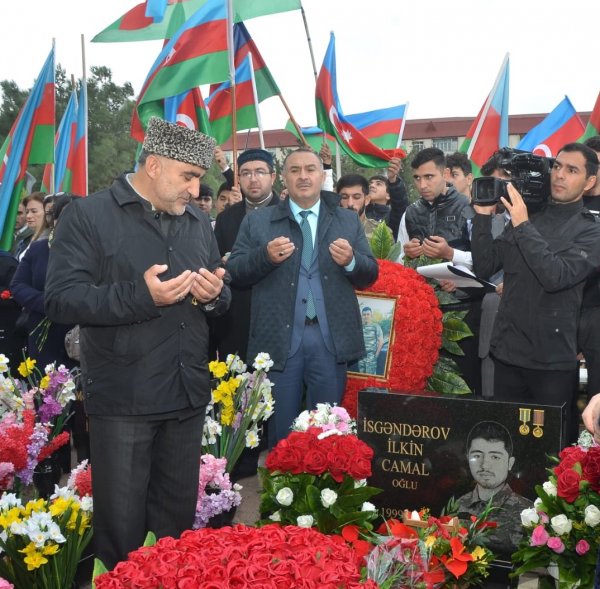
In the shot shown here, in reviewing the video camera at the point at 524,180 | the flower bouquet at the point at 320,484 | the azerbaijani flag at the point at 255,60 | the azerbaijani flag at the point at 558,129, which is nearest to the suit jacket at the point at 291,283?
the video camera at the point at 524,180

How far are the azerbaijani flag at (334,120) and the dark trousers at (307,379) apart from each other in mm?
3387

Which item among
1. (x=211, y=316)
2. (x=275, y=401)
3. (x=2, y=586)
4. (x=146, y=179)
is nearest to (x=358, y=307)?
(x=275, y=401)

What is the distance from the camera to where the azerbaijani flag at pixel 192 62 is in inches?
256

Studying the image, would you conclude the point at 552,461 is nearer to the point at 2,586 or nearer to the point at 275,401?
the point at 275,401

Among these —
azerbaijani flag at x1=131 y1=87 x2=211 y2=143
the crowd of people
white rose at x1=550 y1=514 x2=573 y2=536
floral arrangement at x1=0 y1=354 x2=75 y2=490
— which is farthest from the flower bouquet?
azerbaijani flag at x1=131 y1=87 x2=211 y2=143

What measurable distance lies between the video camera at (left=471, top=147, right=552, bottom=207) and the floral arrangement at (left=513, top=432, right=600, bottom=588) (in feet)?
5.46

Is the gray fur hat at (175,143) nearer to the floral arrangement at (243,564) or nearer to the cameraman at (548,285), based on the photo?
the floral arrangement at (243,564)

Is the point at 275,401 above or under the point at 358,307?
under

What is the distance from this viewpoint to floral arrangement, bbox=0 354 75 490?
384 centimetres

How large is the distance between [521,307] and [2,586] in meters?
2.85

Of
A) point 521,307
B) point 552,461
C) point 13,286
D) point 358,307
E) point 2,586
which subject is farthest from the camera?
point 13,286

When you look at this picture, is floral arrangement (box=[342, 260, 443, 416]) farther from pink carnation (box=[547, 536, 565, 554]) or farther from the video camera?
pink carnation (box=[547, 536, 565, 554])

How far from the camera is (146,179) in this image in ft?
10.1

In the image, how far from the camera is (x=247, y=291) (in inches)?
206
